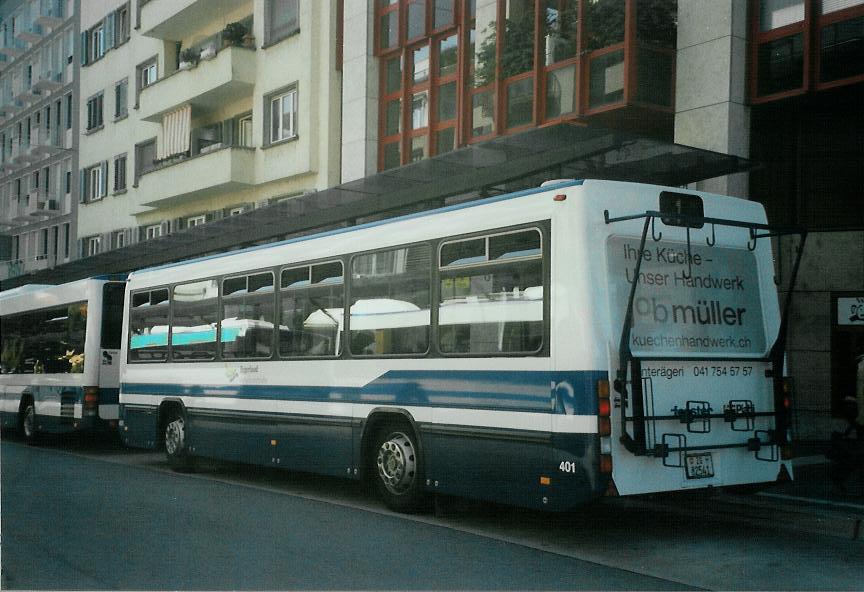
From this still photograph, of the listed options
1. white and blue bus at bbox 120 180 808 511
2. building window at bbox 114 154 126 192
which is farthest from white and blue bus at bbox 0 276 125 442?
building window at bbox 114 154 126 192

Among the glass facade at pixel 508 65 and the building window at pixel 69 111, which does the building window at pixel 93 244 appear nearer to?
the building window at pixel 69 111

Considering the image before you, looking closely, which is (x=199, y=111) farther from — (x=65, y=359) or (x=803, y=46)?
(x=803, y=46)

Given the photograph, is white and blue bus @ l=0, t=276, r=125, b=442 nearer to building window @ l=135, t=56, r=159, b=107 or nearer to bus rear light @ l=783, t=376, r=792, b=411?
bus rear light @ l=783, t=376, r=792, b=411

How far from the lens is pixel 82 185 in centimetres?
4103

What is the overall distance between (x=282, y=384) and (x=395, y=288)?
2.51 m

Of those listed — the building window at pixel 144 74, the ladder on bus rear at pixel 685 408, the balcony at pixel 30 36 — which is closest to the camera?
the ladder on bus rear at pixel 685 408

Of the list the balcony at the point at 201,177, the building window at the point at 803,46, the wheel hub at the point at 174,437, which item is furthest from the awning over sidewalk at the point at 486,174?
the balcony at the point at 201,177

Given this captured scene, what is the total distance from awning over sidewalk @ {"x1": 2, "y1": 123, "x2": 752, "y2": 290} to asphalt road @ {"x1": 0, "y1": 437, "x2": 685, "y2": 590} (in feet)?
16.2

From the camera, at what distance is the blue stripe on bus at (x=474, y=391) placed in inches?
326

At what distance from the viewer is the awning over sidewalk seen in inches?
524

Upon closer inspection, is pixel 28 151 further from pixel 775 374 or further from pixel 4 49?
pixel 775 374

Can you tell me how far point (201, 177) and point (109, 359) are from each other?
13463mm

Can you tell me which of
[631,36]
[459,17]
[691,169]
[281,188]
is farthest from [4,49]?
[691,169]

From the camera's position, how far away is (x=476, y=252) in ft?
30.9
